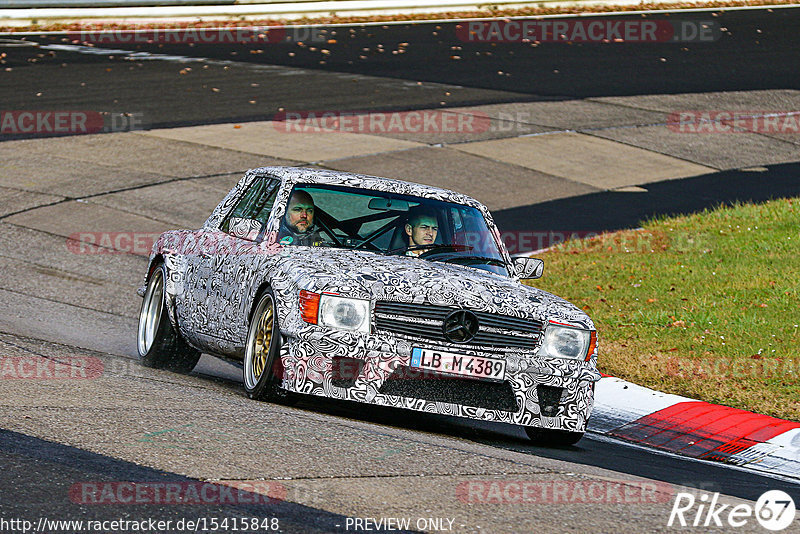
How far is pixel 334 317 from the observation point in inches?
301

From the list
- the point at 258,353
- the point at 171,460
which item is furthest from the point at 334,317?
the point at 171,460

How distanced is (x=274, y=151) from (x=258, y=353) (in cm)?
1259

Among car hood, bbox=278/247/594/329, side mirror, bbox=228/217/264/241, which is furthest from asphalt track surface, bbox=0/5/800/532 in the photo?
side mirror, bbox=228/217/264/241

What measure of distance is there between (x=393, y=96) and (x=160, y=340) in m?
16.0

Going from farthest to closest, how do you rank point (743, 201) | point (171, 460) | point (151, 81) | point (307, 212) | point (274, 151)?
point (151, 81) → point (274, 151) → point (743, 201) → point (307, 212) → point (171, 460)

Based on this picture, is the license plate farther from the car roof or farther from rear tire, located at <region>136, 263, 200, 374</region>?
rear tire, located at <region>136, 263, 200, 374</region>

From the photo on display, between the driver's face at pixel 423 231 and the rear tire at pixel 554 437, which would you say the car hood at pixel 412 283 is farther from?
the rear tire at pixel 554 437

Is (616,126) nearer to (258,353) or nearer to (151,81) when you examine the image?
(151,81)

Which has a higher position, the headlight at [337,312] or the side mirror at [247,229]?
the side mirror at [247,229]

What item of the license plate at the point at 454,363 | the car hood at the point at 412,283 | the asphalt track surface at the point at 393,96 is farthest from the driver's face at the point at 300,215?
the license plate at the point at 454,363

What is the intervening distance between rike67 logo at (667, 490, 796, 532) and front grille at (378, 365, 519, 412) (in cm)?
173

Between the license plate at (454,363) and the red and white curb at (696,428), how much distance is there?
5.58ft

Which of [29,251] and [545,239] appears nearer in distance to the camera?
[29,251]

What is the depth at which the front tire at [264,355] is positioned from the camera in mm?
7762
